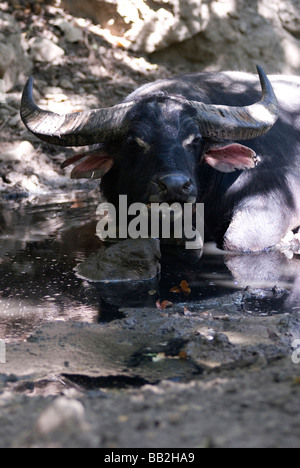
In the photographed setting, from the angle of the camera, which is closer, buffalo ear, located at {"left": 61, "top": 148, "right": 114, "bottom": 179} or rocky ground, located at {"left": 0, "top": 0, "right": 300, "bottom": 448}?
rocky ground, located at {"left": 0, "top": 0, "right": 300, "bottom": 448}

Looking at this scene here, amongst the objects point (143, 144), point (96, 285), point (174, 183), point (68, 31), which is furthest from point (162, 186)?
point (68, 31)

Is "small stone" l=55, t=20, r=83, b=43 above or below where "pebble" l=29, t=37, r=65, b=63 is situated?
above

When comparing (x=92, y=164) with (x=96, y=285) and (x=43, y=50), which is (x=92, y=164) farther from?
(x=43, y=50)

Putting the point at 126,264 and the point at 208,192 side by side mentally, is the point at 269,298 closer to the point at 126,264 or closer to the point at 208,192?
the point at 126,264

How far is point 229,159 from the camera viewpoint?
5688mm

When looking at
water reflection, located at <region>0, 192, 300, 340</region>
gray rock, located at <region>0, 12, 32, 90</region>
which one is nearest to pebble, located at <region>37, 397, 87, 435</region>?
water reflection, located at <region>0, 192, 300, 340</region>

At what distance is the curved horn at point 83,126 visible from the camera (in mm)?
5422

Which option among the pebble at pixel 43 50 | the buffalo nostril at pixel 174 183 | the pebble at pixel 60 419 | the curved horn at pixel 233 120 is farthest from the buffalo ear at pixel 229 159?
the pebble at pixel 43 50

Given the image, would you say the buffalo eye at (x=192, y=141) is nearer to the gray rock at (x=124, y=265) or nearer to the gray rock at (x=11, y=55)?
the gray rock at (x=124, y=265)

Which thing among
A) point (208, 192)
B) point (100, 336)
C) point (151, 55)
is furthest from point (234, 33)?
point (100, 336)

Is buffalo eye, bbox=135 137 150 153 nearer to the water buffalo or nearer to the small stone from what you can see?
the water buffalo

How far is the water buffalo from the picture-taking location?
203 inches

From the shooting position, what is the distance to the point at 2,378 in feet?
10.0

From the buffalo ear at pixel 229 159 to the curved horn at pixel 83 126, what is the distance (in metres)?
0.84
